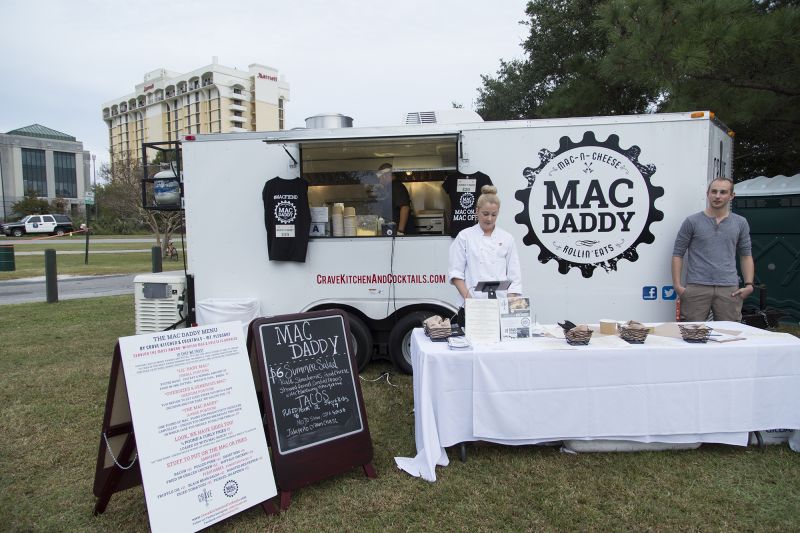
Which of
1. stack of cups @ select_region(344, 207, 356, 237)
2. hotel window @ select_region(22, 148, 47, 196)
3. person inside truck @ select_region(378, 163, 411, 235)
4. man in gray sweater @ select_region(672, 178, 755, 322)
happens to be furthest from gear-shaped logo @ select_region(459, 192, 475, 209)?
hotel window @ select_region(22, 148, 47, 196)

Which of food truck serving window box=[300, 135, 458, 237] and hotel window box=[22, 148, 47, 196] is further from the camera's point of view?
hotel window box=[22, 148, 47, 196]

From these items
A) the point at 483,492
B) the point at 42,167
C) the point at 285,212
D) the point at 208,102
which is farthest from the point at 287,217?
the point at 208,102

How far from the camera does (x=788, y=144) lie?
26.9 feet

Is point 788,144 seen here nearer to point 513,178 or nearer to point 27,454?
point 513,178

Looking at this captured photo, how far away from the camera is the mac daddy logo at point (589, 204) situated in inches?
177

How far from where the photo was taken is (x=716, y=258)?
158 inches

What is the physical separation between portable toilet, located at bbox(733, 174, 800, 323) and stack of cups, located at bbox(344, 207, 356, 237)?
564 cm

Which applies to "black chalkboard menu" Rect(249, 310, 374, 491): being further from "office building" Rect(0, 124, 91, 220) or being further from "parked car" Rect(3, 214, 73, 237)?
"office building" Rect(0, 124, 91, 220)

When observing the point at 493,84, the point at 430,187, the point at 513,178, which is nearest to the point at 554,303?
the point at 513,178

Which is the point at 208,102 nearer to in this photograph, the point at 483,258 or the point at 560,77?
the point at 560,77

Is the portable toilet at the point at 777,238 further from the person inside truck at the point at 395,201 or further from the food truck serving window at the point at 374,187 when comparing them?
the person inside truck at the point at 395,201

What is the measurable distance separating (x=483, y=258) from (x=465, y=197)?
4.01 ft

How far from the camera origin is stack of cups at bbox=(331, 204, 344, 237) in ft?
16.2

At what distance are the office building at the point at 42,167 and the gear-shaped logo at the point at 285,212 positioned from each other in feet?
181
